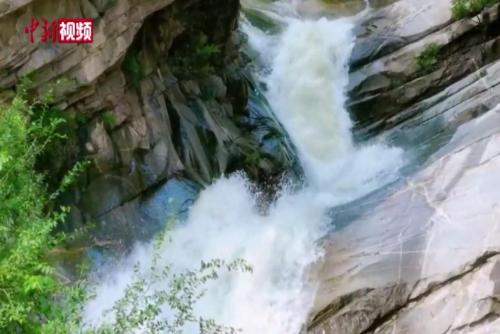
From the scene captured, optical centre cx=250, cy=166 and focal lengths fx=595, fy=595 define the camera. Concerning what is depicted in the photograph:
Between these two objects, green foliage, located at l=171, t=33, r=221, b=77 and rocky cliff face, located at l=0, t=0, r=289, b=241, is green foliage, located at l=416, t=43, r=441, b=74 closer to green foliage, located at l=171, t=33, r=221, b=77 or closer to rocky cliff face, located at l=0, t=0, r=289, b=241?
rocky cliff face, located at l=0, t=0, r=289, b=241

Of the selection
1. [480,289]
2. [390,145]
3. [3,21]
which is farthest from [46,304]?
[390,145]

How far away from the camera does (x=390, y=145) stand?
11.4 meters

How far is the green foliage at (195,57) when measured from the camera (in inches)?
421

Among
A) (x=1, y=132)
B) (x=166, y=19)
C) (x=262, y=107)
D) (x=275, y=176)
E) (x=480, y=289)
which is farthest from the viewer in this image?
(x=262, y=107)

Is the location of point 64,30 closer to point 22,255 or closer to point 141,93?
point 141,93

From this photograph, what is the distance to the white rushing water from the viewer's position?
7.67m

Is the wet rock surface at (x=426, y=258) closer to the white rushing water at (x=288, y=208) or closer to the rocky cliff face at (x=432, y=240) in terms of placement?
the rocky cliff face at (x=432, y=240)

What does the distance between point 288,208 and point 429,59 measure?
5230mm

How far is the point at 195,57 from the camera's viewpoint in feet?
36.1

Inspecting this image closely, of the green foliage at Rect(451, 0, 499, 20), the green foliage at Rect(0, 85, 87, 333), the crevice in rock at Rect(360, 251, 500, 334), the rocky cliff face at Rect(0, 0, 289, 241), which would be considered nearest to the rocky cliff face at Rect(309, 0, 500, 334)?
the crevice in rock at Rect(360, 251, 500, 334)

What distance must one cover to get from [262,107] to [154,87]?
3.46 m

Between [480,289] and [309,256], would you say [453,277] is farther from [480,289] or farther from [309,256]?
[309,256]

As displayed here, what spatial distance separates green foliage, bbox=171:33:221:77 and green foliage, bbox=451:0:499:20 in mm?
5619

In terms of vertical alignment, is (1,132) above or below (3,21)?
below
